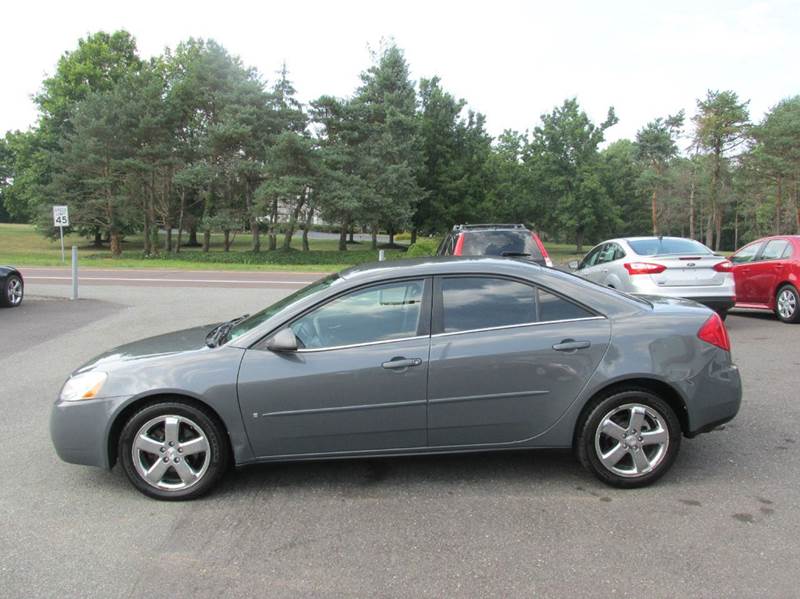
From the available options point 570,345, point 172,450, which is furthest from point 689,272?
point 172,450

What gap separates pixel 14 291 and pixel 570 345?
40.3ft

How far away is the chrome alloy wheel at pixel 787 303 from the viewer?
10.0m

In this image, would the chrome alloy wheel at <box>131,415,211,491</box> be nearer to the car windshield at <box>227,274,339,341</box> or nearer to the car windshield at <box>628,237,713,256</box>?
the car windshield at <box>227,274,339,341</box>

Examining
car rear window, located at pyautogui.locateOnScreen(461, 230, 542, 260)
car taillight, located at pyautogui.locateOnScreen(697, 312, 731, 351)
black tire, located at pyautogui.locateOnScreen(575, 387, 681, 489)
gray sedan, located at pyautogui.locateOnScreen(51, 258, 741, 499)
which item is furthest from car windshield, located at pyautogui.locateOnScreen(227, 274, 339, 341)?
car rear window, located at pyautogui.locateOnScreen(461, 230, 542, 260)

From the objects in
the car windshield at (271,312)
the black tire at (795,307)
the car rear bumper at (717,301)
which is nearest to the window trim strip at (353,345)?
the car windshield at (271,312)

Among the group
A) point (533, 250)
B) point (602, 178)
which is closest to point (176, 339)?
point (533, 250)

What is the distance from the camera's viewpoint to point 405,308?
150 inches

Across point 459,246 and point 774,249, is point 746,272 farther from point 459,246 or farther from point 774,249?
point 459,246

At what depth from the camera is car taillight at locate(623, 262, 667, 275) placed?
30.0ft

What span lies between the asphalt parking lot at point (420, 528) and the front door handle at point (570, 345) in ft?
3.01

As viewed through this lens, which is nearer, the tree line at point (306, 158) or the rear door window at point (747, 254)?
the rear door window at point (747, 254)

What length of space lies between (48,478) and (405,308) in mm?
2737

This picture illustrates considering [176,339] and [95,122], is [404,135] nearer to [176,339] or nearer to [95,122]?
[95,122]

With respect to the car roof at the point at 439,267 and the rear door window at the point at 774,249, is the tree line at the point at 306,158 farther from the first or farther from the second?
the car roof at the point at 439,267
